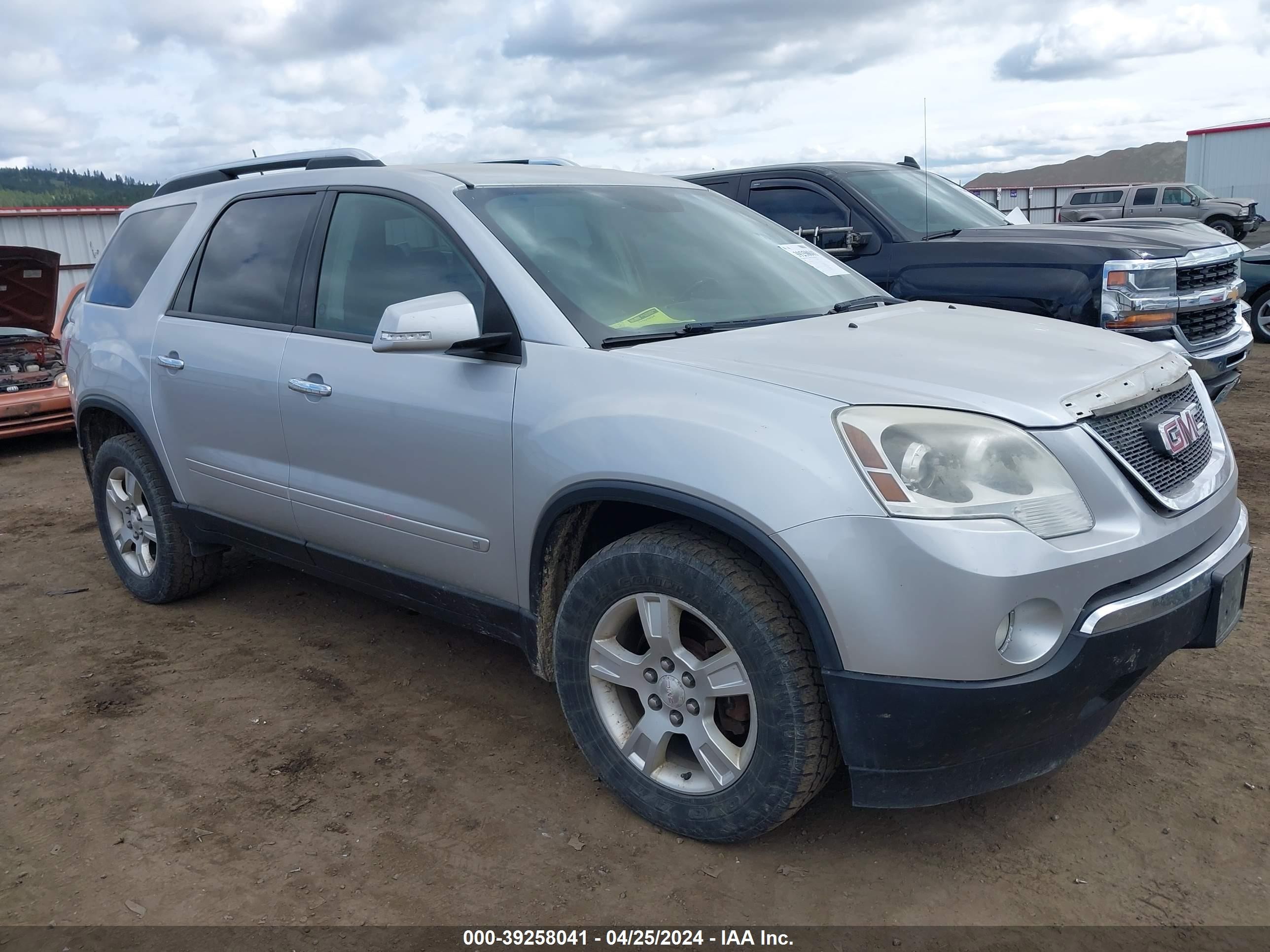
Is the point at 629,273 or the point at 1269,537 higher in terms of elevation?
the point at 629,273

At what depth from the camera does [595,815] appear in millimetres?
2914

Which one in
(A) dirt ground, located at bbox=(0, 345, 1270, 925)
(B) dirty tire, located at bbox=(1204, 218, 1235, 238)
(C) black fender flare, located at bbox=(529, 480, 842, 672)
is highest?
(C) black fender flare, located at bbox=(529, 480, 842, 672)

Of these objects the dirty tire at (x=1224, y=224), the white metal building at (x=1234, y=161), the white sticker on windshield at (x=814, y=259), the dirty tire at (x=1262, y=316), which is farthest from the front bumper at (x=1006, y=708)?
the white metal building at (x=1234, y=161)

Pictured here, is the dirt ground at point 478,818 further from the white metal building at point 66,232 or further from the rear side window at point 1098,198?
the rear side window at point 1098,198

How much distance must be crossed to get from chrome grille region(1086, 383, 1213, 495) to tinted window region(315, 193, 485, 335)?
5.50 feet

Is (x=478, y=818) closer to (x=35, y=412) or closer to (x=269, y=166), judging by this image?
(x=269, y=166)

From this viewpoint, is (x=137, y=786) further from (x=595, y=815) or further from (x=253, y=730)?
(x=595, y=815)

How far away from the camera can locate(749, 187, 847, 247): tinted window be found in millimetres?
6855

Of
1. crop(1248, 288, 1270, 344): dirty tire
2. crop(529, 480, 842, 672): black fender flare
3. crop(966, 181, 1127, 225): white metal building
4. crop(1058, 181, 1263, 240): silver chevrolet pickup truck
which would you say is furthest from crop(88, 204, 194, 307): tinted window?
crop(1058, 181, 1263, 240): silver chevrolet pickup truck

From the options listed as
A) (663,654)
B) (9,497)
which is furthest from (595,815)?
(9,497)

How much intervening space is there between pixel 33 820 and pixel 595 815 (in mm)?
1651

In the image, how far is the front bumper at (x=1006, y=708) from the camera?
89.8 inches

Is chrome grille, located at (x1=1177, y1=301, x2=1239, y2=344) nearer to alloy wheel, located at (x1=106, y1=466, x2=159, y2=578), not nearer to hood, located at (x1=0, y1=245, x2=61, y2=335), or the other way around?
alloy wheel, located at (x1=106, y1=466, x2=159, y2=578)

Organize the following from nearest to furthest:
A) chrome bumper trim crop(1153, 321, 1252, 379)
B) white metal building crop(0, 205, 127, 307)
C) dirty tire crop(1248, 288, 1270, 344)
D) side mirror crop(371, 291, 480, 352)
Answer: side mirror crop(371, 291, 480, 352) → chrome bumper trim crop(1153, 321, 1252, 379) → dirty tire crop(1248, 288, 1270, 344) → white metal building crop(0, 205, 127, 307)
